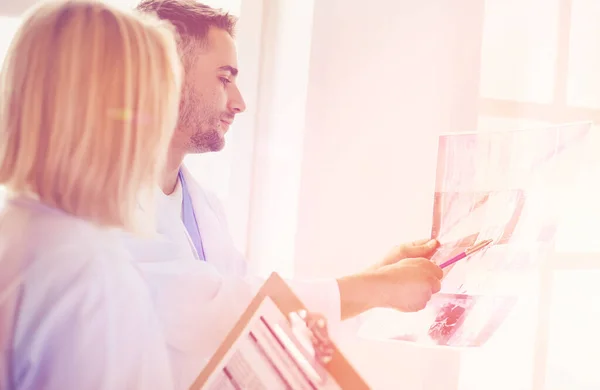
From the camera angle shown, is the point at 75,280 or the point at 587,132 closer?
the point at 75,280

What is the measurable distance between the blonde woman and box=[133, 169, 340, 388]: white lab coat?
19mm

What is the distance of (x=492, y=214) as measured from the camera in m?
0.71

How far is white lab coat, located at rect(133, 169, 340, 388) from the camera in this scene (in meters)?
0.63

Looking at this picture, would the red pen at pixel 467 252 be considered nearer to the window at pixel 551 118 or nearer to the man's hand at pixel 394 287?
the man's hand at pixel 394 287

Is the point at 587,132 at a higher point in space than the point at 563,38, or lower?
lower

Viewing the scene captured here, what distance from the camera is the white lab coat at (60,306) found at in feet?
1.92

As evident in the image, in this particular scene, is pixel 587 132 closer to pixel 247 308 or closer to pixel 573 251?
pixel 573 251

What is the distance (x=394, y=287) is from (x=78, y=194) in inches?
15.5

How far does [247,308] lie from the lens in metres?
0.65

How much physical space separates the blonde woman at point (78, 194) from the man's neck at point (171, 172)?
0.11ft

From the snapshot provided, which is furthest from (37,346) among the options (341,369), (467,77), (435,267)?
(467,77)

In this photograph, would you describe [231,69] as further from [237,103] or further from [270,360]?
[270,360]

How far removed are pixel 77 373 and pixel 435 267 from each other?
1.44 ft

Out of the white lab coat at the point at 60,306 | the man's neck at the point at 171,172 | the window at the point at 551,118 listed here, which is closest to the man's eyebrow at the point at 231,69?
the man's neck at the point at 171,172
